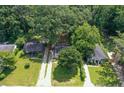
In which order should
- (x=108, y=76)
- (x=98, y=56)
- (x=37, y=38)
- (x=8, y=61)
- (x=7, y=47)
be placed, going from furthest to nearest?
(x=37, y=38) < (x=7, y=47) < (x=98, y=56) < (x=8, y=61) < (x=108, y=76)

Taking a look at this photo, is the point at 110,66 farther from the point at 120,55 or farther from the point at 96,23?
the point at 96,23

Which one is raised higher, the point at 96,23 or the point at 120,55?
the point at 96,23

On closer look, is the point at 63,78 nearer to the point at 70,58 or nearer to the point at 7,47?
the point at 70,58

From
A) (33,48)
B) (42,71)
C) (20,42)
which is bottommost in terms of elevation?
(42,71)

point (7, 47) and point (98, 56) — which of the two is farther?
point (7, 47)

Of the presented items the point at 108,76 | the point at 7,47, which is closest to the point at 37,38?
the point at 7,47
